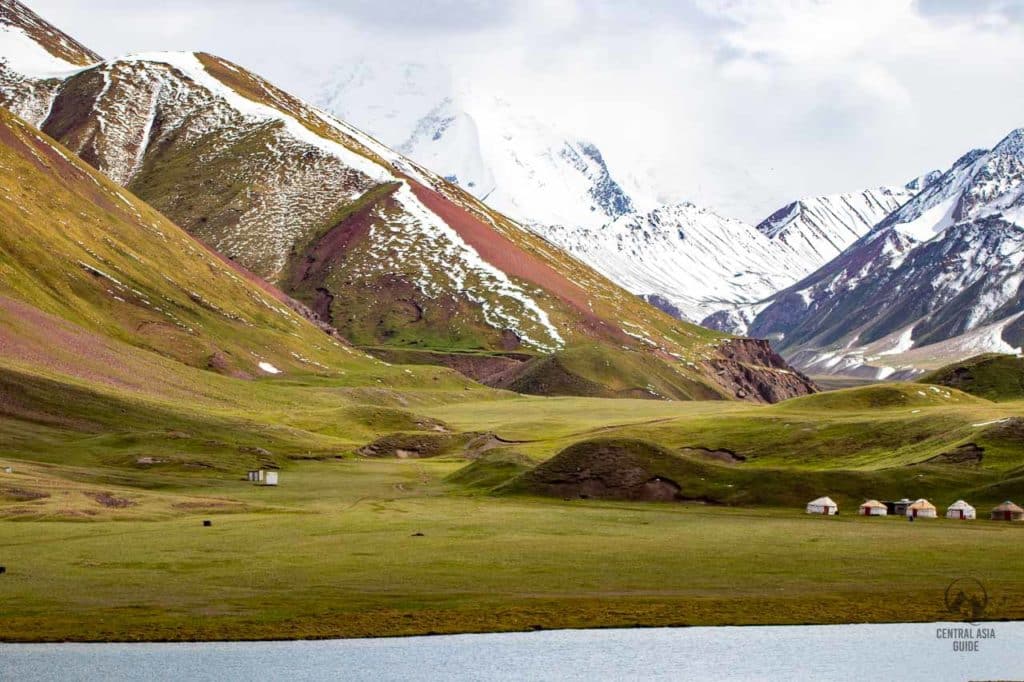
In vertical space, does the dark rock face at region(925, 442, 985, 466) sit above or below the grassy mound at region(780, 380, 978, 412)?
below

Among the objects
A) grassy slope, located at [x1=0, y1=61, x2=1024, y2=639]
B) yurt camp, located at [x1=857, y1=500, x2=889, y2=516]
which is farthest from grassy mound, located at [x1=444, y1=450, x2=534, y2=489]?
yurt camp, located at [x1=857, y1=500, x2=889, y2=516]

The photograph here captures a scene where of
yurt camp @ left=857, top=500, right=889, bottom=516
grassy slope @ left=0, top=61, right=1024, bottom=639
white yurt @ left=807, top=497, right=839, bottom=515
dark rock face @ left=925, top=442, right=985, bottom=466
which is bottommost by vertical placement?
grassy slope @ left=0, top=61, right=1024, bottom=639

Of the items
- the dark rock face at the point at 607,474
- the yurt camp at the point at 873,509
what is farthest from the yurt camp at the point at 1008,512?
the dark rock face at the point at 607,474

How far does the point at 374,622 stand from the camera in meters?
65.6

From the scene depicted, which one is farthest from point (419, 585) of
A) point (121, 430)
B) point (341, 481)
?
point (121, 430)

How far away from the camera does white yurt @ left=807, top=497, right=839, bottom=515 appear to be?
116562 mm

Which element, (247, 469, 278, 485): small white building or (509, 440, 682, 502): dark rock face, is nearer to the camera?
(509, 440, 682, 502): dark rock face

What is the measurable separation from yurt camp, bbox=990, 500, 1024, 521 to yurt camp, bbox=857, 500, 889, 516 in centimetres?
815

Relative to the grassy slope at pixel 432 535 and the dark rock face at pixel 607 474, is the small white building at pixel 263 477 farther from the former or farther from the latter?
the dark rock face at pixel 607 474

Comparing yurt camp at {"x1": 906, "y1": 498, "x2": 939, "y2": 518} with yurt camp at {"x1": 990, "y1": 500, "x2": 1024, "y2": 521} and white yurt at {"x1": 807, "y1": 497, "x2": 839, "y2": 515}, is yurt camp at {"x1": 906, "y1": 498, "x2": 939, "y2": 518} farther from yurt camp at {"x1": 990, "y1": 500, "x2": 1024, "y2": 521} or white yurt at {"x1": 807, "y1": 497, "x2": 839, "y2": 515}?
white yurt at {"x1": 807, "y1": 497, "x2": 839, "y2": 515}

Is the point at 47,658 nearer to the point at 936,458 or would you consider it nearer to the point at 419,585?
the point at 419,585

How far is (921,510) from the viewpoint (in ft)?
376

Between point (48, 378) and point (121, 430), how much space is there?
56.0 feet

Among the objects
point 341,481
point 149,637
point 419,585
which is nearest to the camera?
point 149,637
